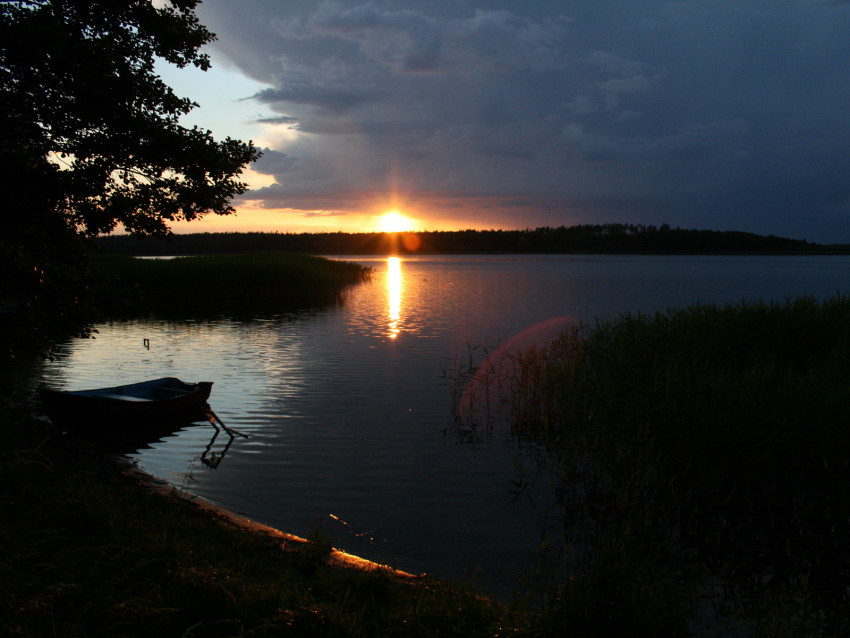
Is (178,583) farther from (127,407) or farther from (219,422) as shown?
(127,407)

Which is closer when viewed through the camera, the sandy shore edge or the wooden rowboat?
the sandy shore edge

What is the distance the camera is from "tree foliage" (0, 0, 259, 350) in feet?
35.3

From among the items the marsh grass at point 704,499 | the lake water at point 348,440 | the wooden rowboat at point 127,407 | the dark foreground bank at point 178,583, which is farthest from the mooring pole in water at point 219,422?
the marsh grass at point 704,499

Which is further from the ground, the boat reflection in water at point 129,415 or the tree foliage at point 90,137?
the tree foliage at point 90,137

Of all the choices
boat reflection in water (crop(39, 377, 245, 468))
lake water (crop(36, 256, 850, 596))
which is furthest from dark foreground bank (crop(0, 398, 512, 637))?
boat reflection in water (crop(39, 377, 245, 468))

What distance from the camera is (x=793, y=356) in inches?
555

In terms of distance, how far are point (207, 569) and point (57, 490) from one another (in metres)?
3.87

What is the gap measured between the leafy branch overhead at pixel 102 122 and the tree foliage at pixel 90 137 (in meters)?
0.02

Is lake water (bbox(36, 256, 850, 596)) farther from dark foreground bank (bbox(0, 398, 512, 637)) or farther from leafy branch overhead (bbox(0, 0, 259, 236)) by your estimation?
leafy branch overhead (bbox(0, 0, 259, 236))

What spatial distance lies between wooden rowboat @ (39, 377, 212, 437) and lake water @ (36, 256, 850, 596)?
2.70ft

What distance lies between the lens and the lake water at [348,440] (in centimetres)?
957

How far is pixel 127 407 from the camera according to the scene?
47.0ft

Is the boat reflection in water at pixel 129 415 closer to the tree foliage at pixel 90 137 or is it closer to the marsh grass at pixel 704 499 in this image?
the tree foliage at pixel 90 137

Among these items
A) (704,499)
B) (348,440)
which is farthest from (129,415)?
(704,499)
